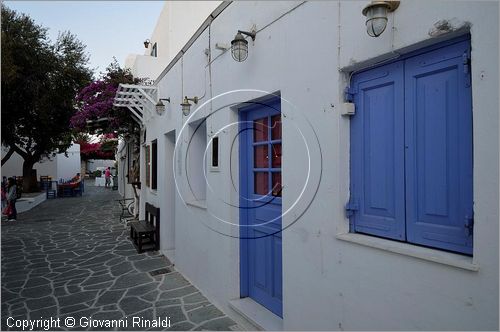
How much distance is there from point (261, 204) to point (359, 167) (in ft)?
5.45

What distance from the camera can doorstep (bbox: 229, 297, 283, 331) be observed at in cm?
370

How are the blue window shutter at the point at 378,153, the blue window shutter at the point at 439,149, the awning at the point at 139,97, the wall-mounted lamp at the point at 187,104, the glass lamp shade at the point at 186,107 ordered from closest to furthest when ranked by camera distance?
the blue window shutter at the point at 439,149, the blue window shutter at the point at 378,153, the wall-mounted lamp at the point at 187,104, the glass lamp shade at the point at 186,107, the awning at the point at 139,97

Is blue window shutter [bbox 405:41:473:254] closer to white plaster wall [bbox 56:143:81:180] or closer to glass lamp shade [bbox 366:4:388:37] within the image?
glass lamp shade [bbox 366:4:388:37]

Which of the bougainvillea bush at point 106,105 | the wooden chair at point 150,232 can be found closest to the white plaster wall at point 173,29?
the bougainvillea bush at point 106,105

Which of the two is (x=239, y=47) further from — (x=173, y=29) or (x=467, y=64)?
(x=173, y=29)

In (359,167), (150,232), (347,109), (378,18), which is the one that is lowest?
(150,232)

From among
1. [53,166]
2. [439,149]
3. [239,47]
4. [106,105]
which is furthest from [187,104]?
[53,166]

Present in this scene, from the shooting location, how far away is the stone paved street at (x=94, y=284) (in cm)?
452

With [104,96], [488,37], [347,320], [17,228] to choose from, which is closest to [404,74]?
[488,37]

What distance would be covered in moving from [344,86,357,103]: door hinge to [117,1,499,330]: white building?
0.04 ft

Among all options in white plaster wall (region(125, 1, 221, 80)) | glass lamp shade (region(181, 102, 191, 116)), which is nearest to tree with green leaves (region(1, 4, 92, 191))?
white plaster wall (region(125, 1, 221, 80))

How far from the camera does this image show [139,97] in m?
8.48

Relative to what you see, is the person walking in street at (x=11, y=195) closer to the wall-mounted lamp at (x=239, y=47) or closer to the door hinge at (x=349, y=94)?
the wall-mounted lamp at (x=239, y=47)

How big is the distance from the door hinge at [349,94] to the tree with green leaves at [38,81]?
14.8 m
